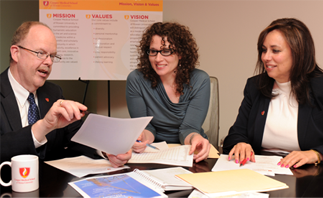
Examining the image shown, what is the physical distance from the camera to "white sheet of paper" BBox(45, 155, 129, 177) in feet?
3.50

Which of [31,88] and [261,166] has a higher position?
[31,88]

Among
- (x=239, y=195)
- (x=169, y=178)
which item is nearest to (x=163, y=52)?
(x=169, y=178)

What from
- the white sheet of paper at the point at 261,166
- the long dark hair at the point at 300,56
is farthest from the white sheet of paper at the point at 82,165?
the long dark hair at the point at 300,56

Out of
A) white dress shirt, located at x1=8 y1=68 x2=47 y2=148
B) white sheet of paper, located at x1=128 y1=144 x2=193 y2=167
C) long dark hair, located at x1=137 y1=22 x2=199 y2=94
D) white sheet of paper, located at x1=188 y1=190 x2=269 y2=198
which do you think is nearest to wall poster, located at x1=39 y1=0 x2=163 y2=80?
long dark hair, located at x1=137 y1=22 x2=199 y2=94

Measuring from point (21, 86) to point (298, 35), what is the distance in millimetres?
1641

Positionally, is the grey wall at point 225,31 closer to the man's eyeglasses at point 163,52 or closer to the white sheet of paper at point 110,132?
the man's eyeglasses at point 163,52

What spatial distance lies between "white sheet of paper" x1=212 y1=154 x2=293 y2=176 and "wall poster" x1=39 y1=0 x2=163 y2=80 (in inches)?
82.6

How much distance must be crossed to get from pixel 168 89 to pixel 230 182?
4.15 feet

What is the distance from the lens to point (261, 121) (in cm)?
172

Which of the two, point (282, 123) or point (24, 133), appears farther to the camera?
point (282, 123)

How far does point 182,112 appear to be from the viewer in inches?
80.5

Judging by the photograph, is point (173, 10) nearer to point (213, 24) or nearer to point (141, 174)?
point (213, 24)

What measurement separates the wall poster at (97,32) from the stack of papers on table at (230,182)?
229cm

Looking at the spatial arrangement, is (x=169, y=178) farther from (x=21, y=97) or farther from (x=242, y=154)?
(x=21, y=97)
